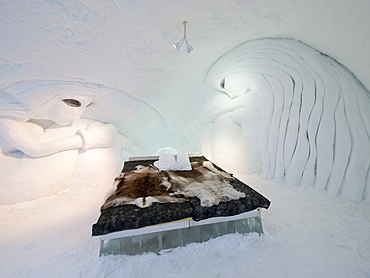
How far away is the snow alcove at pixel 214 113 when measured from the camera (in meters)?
1.32

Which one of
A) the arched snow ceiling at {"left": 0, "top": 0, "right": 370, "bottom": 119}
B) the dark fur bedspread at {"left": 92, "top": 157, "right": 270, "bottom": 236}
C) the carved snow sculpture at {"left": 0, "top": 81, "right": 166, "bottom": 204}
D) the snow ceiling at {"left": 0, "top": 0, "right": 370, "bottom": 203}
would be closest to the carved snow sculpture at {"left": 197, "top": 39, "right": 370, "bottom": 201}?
the snow ceiling at {"left": 0, "top": 0, "right": 370, "bottom": 203}

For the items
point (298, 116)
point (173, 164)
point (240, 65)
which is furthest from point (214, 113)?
point (173, 164)

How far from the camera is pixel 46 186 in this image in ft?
9.37

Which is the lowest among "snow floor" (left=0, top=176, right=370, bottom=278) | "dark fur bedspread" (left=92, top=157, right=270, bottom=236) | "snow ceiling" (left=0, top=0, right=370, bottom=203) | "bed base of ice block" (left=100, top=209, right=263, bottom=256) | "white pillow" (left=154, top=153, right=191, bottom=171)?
"snow floor" (left=0, top=176, right=370, bottom=278)

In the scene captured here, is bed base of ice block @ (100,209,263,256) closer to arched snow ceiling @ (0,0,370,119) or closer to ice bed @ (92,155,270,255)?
ice bed @ (92,155,270,255)

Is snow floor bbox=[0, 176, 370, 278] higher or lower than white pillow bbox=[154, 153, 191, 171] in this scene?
lower

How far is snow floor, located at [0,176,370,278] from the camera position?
1.16m

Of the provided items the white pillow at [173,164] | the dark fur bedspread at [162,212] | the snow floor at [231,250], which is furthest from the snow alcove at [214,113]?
the white pillow at [173,164]

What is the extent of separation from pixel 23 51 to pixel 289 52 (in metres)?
3.47

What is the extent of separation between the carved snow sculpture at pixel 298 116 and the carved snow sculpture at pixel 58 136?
2400 mm

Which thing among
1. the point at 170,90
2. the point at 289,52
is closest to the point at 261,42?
the point at 289,52

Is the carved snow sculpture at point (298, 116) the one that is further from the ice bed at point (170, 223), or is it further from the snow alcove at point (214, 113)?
the ice bed at point (170, 223)

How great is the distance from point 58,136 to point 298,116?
4.45m

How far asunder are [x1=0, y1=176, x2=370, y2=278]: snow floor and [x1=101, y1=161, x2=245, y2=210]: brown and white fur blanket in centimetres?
37
